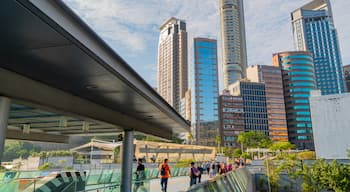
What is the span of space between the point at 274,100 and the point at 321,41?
81038 mm

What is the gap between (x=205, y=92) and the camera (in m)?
106

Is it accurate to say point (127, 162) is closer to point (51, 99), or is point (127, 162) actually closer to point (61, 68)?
point (51, 99)

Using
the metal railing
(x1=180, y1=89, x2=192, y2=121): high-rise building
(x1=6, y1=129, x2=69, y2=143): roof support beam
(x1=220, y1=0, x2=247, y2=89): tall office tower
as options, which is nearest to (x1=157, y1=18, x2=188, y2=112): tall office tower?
(x1=180, y1=89, x2=192, y2=121): high-rise building

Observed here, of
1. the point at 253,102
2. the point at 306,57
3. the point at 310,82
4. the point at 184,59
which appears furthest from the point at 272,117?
the point at 184,59

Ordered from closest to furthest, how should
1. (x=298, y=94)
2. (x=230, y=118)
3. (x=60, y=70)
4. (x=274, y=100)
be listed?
(x=60, y=70), (x=230, y=118), (x=298, y=94), (x=274, y=100)

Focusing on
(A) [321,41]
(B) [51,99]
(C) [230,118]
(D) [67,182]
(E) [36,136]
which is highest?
(A) [321,41]

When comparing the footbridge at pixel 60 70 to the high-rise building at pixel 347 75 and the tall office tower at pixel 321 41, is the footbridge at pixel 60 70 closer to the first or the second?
the tall office tower at pixel 321 41

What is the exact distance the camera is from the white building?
32.3m

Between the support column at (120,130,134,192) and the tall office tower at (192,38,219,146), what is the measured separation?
9264cm

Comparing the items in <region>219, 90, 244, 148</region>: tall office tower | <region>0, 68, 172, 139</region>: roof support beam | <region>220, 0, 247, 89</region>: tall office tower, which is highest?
<region>220, 0, 247, 89</region>: tall office tower

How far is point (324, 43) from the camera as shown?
163 meters

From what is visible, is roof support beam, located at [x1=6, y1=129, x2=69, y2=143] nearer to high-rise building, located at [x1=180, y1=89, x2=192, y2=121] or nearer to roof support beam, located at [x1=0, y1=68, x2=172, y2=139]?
roof support beam, located at [x1=0, y1=68, x2=172, y2=139]

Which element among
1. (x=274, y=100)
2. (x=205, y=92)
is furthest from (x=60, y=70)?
(x=274, y=100)

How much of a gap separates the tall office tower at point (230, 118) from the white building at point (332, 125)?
70993 mm
